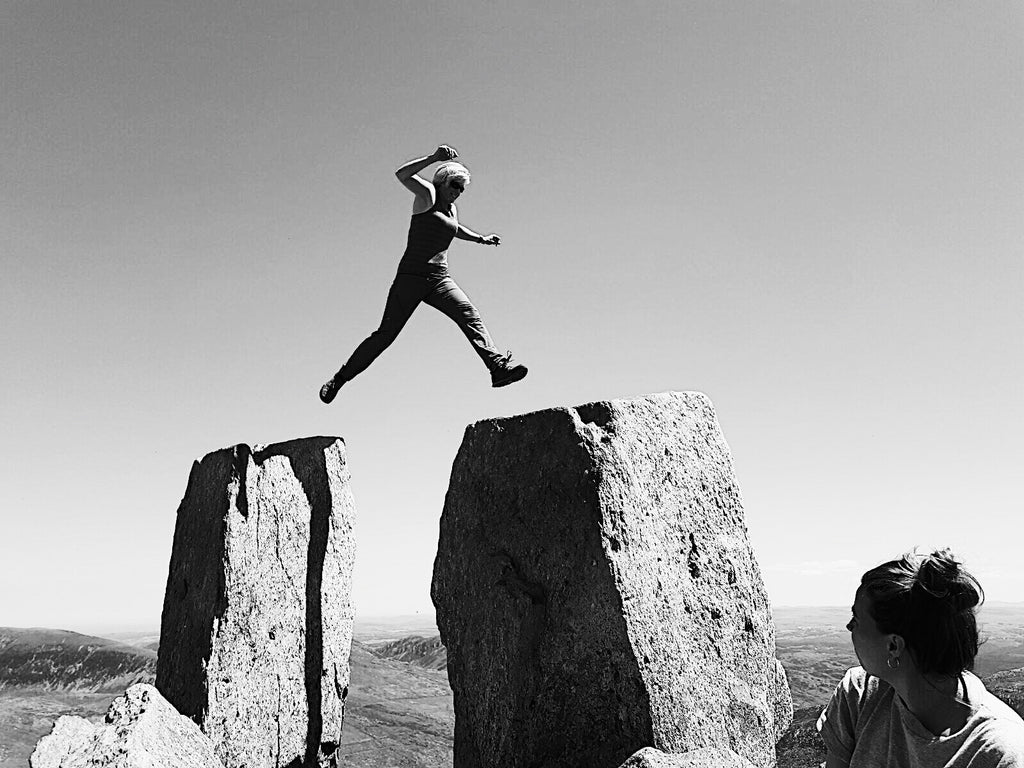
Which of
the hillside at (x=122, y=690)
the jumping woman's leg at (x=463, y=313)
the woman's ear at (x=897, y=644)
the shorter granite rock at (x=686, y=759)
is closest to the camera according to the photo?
the woman's ear at (x=897, y=644)

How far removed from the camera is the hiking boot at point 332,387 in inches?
246

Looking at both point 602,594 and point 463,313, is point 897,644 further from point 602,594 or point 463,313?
point 463,313

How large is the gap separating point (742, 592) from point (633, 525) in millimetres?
877

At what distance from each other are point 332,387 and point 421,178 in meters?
1.66

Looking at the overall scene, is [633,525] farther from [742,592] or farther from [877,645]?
[877,645]

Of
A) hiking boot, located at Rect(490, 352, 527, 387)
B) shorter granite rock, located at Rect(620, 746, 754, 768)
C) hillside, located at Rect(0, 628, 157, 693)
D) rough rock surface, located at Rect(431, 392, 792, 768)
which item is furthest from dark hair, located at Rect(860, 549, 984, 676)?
hillside, located at Rect(0, 628, 157, 693)

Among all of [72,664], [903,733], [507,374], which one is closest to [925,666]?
[903,733]

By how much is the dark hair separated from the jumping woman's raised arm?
14.0ft

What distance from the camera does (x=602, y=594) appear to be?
3.89 meters

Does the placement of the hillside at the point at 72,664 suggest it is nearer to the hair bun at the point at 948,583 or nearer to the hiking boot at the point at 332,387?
the hiking boot at the point at 332,387

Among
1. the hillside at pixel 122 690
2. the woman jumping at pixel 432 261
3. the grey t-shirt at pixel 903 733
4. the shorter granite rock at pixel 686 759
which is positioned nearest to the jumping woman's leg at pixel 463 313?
the woman jumping at pixel 432 261

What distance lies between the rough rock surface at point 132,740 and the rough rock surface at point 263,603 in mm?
645

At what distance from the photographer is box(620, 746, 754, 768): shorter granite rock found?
3.47 m

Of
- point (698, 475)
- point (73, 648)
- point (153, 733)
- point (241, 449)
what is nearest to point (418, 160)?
point (241, 449)
